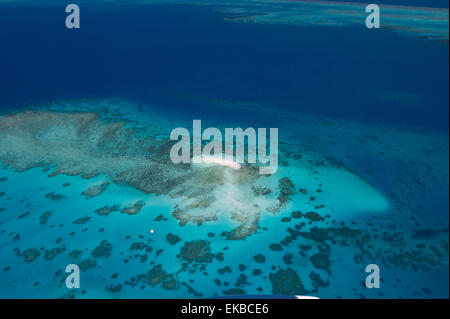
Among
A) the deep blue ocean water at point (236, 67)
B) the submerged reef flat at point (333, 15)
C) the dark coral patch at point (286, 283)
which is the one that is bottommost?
the dark coral patch at point (286, 283)

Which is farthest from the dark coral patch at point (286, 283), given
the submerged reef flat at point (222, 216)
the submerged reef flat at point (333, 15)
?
the submerged reef flat at point (333, 15)

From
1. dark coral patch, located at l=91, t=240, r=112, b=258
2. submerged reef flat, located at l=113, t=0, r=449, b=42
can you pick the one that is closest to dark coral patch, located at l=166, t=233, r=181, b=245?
dark coral patch, located at l=91, t=240, r=112, b=258

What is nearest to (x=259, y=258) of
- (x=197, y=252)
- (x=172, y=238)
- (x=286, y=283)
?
(x=286, y=283)

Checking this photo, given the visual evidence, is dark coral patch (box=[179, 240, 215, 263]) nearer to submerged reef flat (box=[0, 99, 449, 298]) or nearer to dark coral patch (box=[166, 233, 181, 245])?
submerged reef flat (box=[0, 99, 449, 298])

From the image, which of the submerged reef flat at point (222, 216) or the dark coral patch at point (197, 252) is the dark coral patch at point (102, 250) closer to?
the submerged reef flat at point (222, 216)

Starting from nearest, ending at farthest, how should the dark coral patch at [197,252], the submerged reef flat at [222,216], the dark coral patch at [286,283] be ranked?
the dark coral patch at [286,283] < the submerged reef flat at [222,216] < the dark coral patch at [197,252]
